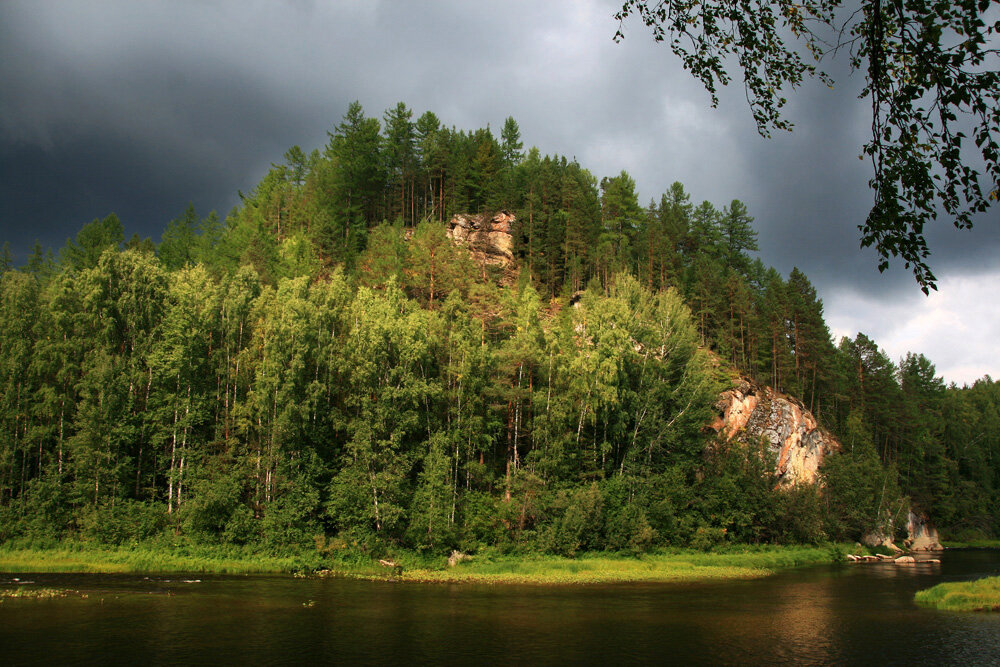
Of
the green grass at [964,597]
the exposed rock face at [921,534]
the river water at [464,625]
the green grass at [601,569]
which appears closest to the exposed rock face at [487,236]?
the green grass at [601,569]

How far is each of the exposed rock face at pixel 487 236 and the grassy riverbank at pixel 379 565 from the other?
45389mm

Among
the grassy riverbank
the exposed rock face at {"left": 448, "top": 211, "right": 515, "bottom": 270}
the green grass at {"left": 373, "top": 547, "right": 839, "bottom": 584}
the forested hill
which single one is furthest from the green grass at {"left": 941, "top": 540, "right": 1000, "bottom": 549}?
the exposed rock face at {"left": 448, "top": 211, "right": 515, "bottom": 270}

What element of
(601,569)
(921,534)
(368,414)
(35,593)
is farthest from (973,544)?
(35,593)

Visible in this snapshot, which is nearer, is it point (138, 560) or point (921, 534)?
point (138, 560)

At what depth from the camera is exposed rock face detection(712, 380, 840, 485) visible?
67312 millimetres

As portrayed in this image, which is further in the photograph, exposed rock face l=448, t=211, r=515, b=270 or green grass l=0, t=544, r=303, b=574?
exposed rock face l=448, t=211, r=515, b=270

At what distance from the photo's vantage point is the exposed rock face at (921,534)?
79375mm

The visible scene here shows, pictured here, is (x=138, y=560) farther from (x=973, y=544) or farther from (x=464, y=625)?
(x=973, y=544)

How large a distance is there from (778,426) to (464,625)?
54.2 m

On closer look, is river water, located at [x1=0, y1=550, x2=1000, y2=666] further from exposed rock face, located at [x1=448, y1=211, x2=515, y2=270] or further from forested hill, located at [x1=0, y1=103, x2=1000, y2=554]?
exposed rock face, located at [x1=448, y1=211, x2=515, y2=270]

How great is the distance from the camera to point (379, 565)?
4341 cm

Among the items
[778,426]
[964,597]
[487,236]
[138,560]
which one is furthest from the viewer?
[487,236]

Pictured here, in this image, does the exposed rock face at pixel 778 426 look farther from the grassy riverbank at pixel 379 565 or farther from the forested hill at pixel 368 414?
the grassy riverbank at pixel 379 565

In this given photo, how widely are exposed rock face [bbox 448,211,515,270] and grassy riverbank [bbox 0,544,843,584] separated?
45.4 meters
